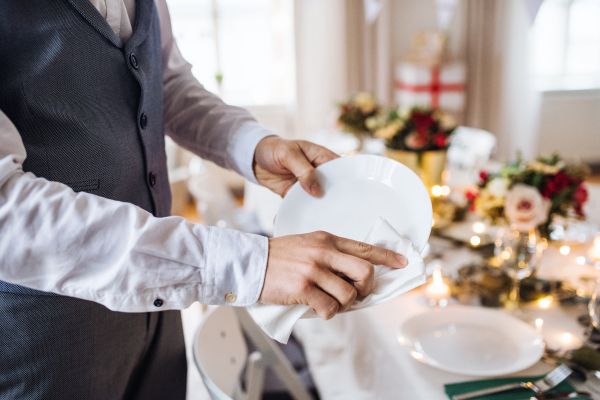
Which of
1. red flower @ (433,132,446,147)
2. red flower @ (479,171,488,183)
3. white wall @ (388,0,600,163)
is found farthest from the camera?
white wall @ (388,0,600,163)

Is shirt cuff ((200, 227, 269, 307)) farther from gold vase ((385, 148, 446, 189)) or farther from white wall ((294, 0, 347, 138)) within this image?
white wall ((294, 0, 347, 138))

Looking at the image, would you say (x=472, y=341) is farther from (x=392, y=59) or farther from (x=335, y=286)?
(x=392, y=59)

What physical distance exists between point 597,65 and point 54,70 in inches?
228

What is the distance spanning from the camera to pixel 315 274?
55cm

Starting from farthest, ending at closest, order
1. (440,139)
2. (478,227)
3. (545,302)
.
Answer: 1. (440,139)
2. (478,227)
3. (545,302)

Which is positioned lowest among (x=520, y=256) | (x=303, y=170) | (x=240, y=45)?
(x=520, y=256)

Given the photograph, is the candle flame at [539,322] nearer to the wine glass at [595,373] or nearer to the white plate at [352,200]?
the wine glass at [595,373]

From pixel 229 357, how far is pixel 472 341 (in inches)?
24.1

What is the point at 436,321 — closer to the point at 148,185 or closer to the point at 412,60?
the point at 148,185

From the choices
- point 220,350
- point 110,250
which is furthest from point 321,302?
point 220,350

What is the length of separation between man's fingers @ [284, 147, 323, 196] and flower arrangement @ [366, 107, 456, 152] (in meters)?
1.15

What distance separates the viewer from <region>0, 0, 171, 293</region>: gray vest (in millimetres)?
654

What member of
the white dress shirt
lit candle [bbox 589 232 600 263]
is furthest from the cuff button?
lit candle [bbox 589 232 600 263]

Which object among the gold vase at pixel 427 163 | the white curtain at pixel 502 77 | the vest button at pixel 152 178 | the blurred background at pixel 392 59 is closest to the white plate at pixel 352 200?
the vest button at pixel 152 178
